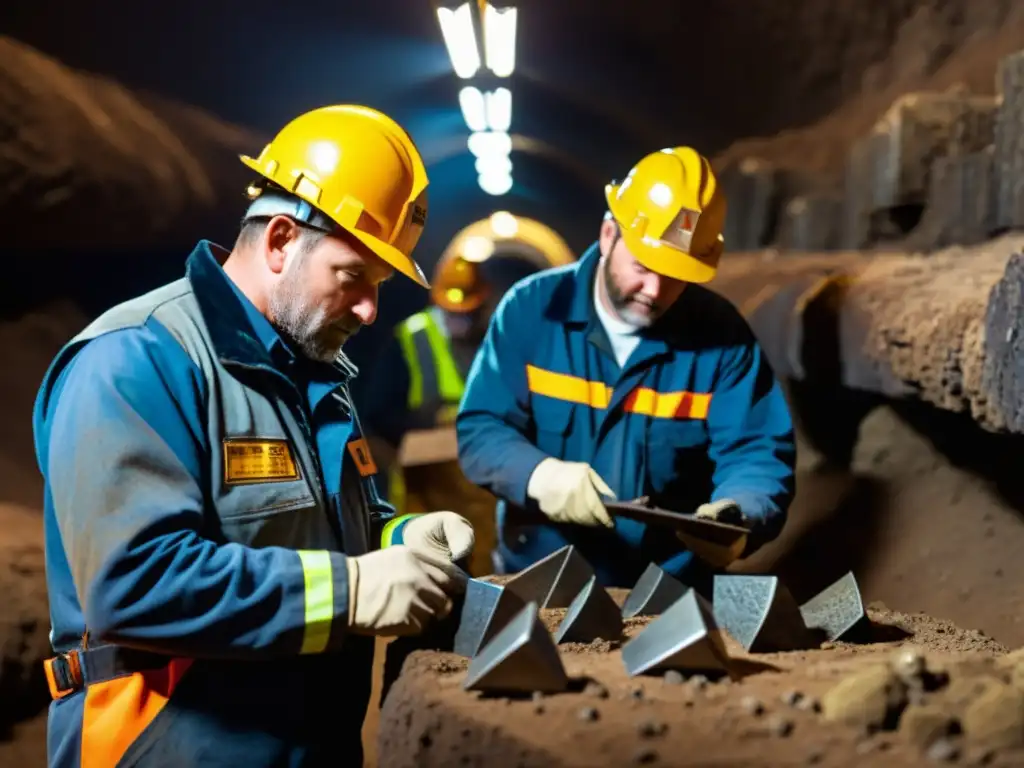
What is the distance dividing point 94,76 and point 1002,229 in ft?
15.3

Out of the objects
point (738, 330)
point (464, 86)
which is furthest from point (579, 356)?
point (464, 86)

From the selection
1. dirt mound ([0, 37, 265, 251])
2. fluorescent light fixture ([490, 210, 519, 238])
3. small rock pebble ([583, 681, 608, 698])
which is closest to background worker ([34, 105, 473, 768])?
small rock pebble ([583, 681, 608, 698])

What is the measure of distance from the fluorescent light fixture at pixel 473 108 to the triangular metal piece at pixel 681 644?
5.70 m

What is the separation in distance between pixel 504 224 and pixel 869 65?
22.4ft

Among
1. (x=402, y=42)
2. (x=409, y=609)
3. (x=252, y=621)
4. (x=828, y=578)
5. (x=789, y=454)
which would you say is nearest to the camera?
(x=252, y=621)

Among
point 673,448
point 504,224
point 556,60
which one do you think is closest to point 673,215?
point 673,448

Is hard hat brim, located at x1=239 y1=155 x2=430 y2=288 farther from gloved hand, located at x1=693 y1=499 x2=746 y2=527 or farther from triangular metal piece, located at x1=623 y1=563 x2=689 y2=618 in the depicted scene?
gloved hand, located at x1=693 y1=499 x2=746 y2=527

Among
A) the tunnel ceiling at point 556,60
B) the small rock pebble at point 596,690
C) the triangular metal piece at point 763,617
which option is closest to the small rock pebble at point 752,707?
the small rock pebble at point 596,690

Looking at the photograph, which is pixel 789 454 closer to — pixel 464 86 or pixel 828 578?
pixel 828 578

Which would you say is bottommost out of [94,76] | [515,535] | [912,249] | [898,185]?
[515,535]

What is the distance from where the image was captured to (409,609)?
1.90 metres

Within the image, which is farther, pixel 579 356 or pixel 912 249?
pixel 912 249

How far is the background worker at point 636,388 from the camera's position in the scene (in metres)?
3.25

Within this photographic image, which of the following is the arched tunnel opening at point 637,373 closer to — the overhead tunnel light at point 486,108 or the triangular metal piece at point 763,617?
the triangular metal piece at point 763,617
